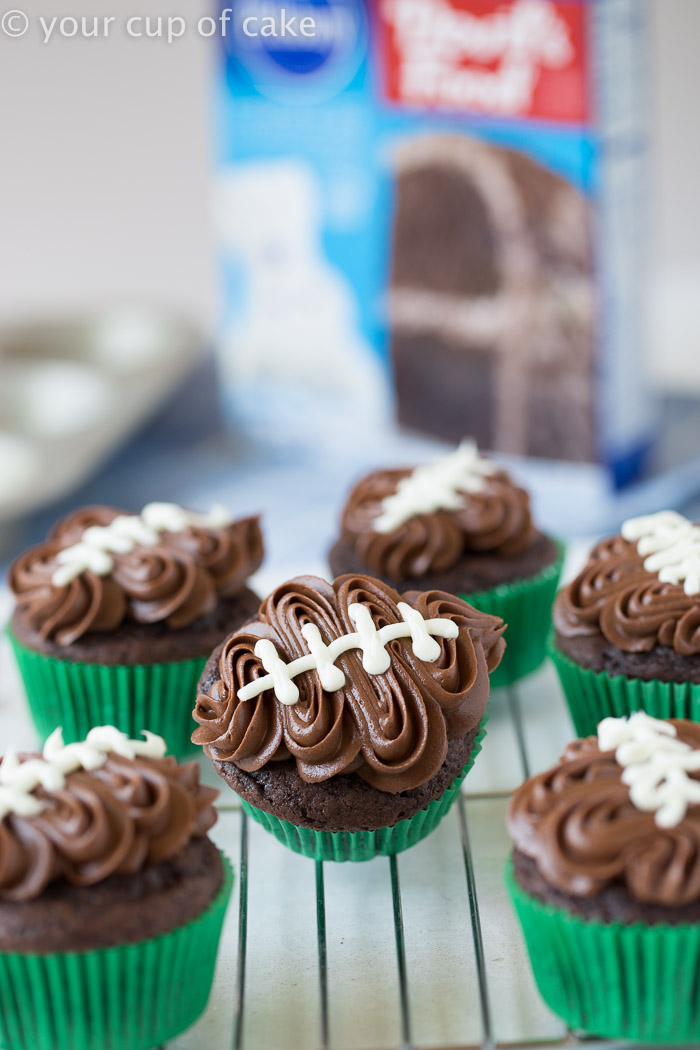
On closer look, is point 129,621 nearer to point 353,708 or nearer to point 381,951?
point 353,708

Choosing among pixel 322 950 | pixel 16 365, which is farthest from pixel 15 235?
pixel 322 950

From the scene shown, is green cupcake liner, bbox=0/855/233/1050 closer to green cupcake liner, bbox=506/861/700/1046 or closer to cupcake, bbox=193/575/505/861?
cupcake, bbox=193/575/505/861

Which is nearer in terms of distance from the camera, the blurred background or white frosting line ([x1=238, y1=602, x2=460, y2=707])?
white frosting line ([x1=238, y1=602, x2=460, y2=707])

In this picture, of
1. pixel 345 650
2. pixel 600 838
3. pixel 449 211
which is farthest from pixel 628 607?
pixel 449 211

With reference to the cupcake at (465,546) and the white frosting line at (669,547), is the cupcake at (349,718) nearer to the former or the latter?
the white frosting line at (669,547)

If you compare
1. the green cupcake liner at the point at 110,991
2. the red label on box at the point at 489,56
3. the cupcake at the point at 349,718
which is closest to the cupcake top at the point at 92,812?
the green cupcake liner at the point at 110,991

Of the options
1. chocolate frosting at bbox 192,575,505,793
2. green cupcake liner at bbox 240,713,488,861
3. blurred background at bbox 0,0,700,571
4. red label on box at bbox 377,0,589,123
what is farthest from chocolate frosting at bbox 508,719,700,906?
red label on box at bbox 377,0,589,123
